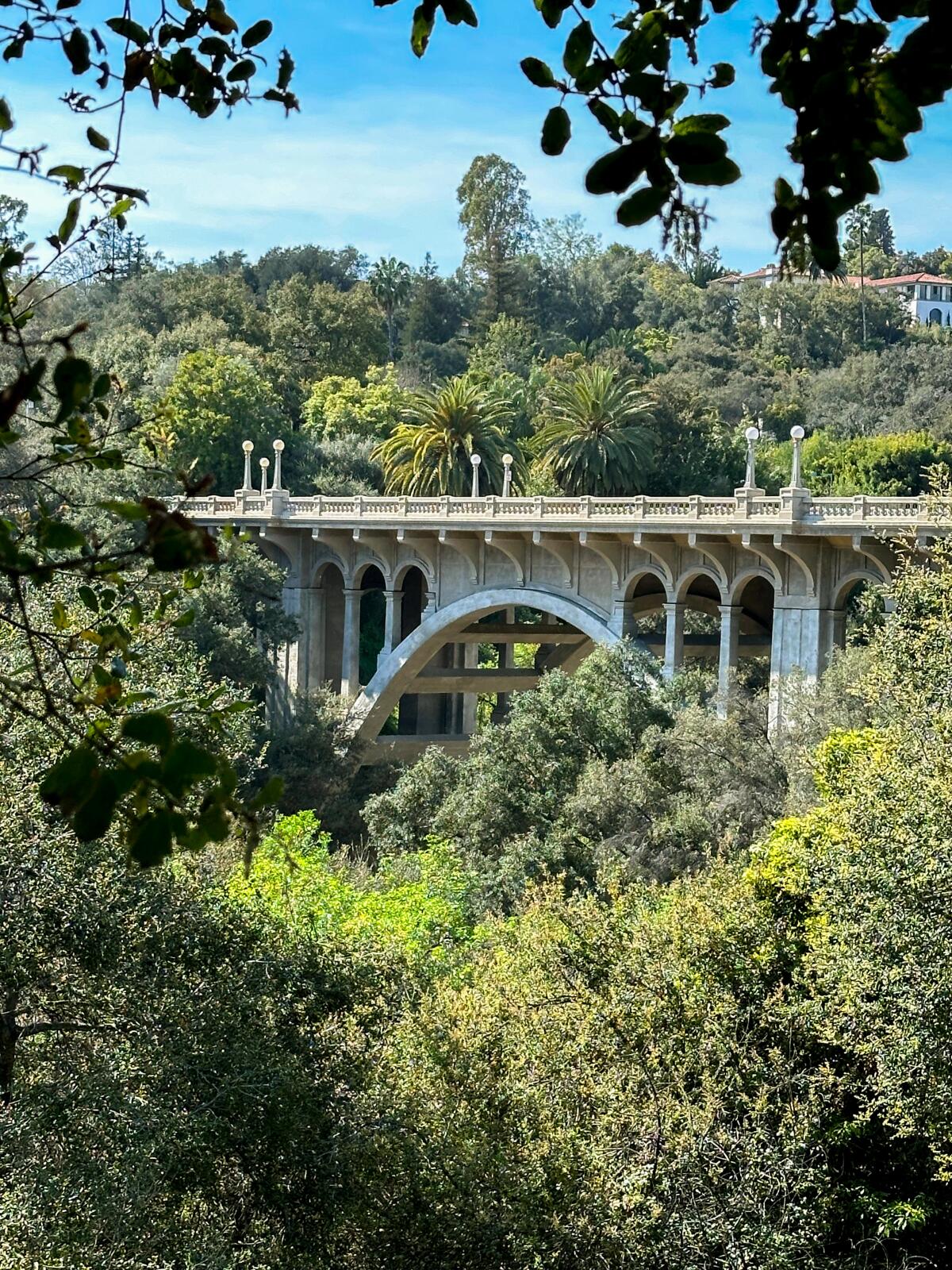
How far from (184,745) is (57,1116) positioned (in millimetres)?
10186

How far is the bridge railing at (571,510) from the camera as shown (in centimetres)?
3338

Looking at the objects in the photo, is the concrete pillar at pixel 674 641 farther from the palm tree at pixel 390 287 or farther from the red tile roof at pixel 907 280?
the red tile roof at pixel 907 280

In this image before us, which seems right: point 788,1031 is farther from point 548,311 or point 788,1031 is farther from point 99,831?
point 548,311

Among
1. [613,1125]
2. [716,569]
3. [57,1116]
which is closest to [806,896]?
[613,1125]

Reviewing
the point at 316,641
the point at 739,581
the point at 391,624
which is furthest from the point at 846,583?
the point at 316,641

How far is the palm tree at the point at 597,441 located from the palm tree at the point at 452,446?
1724mm

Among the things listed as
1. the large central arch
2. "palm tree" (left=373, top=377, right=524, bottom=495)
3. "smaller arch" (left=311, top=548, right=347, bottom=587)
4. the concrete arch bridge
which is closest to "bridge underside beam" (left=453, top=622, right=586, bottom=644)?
the concrete arch bridge

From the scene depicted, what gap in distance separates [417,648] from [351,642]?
2847 millimetres

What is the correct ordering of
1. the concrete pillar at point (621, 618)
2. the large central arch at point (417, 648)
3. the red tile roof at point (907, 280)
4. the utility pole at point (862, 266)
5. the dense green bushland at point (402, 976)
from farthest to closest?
the red tile roof at point (907, 280) < the utility pole at point (862, 266) < the large central arch at point (417, 648) < the concrete pillar at point (621, 618) < the dense green bushland at point (402, 976)

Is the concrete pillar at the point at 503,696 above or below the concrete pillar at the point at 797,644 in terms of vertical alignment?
below

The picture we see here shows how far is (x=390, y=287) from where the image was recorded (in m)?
89.8

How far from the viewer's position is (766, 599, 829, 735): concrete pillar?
3431 centimetres

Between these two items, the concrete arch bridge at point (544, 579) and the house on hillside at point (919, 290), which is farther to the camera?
the house on hillside at point (919, 290)

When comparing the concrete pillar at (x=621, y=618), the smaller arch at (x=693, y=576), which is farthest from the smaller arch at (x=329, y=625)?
the smaller arch at (x=693, y=576)
